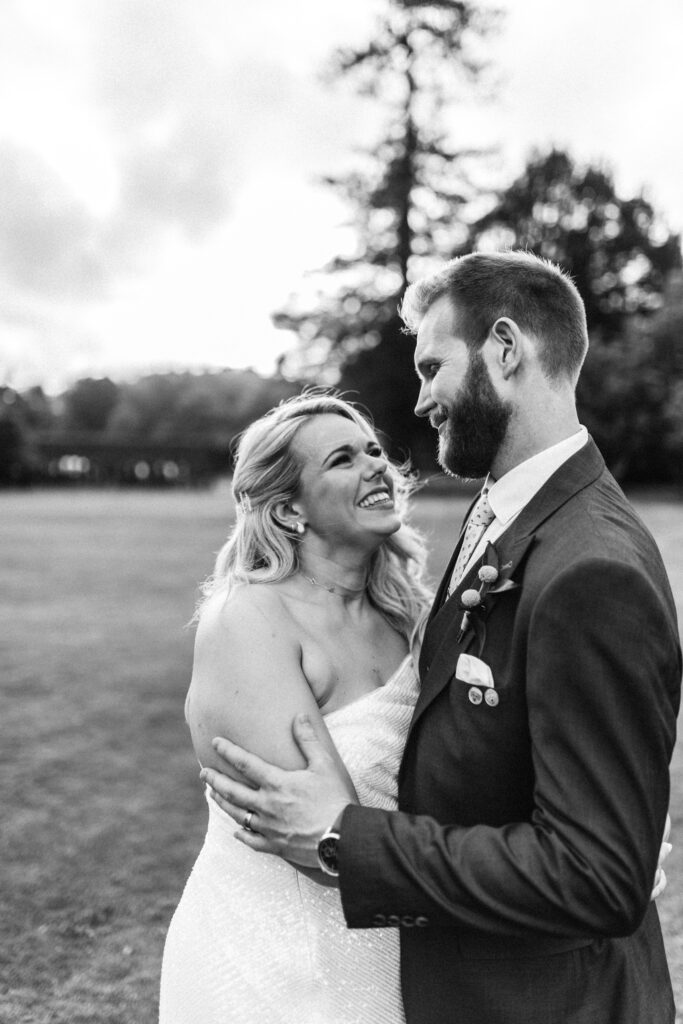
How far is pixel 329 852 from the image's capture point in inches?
77.4

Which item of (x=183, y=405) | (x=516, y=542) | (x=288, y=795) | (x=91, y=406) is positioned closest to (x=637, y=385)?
(x=516, y=542)

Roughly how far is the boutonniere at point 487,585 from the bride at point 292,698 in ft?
1.74

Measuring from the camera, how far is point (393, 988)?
2.57m

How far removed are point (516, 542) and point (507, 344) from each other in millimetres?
540

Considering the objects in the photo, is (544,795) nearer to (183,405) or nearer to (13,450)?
(13,450)

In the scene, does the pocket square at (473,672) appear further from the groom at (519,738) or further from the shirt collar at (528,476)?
the shirt collar at (528,476)

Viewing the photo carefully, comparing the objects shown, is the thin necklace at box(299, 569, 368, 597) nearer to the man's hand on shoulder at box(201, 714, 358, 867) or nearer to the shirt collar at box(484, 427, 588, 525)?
the man's hand on shoulder at box(201, 714, 358, 867)

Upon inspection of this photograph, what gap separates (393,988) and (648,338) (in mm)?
50473

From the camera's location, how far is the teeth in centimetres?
329

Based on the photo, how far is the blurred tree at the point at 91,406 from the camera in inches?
4872

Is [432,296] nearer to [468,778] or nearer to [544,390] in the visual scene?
[544,390]

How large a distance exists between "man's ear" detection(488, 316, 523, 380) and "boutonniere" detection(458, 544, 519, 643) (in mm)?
496

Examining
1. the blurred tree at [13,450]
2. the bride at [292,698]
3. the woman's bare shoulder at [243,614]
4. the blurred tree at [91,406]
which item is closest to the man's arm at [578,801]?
the bride at [292,698]

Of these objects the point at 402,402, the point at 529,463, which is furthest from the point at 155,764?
the point at 402,402
